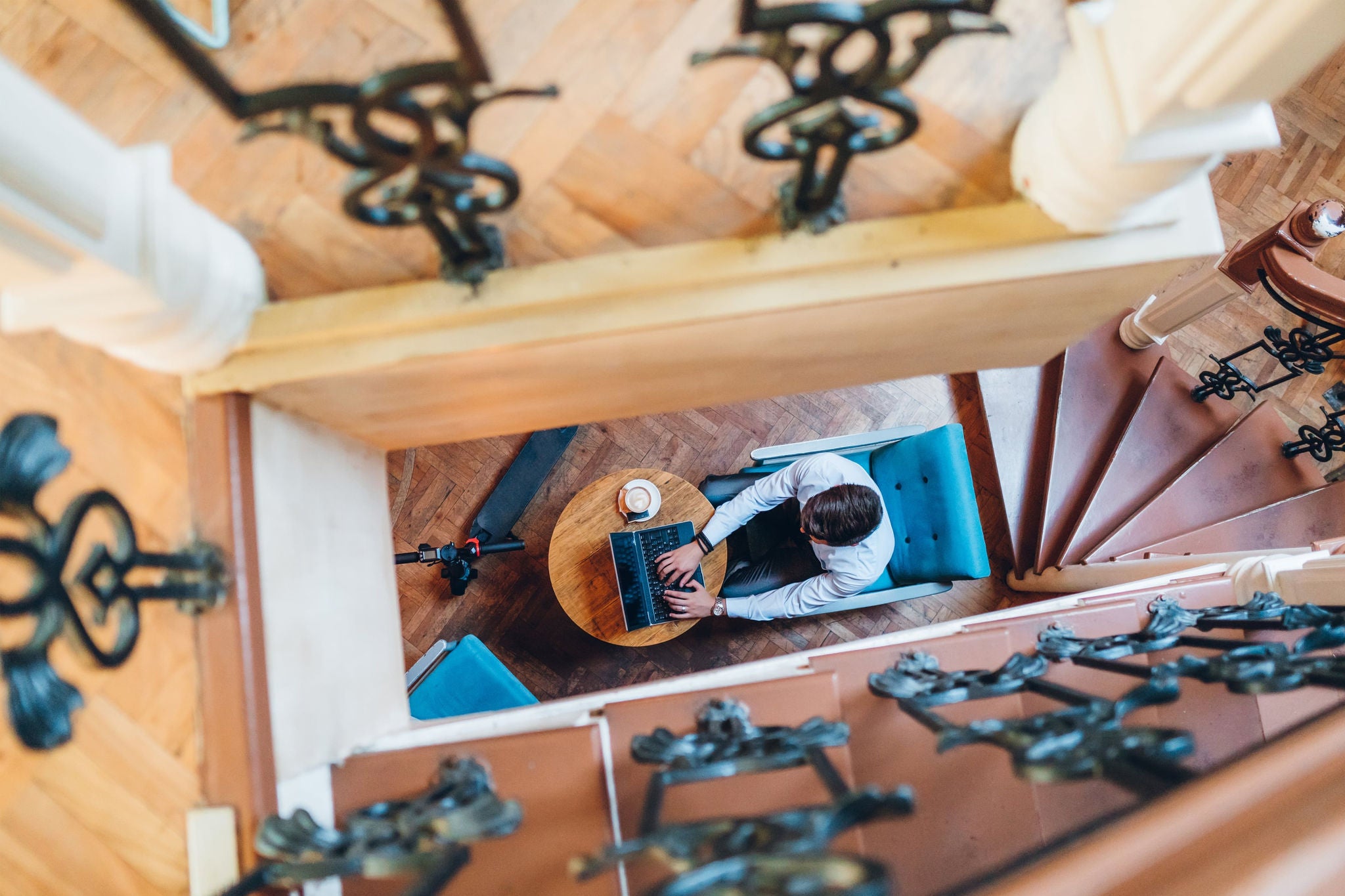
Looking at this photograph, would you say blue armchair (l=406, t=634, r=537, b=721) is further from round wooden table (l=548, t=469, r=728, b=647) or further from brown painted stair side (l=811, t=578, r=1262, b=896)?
brown painted stair side (l=811, t=578, r=1262, b=896)

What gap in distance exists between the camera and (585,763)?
1.28 m

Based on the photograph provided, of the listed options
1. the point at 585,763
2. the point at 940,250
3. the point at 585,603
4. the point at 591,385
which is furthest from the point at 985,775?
the point at 585,603

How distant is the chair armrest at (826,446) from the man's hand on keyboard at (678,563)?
0.52 meters

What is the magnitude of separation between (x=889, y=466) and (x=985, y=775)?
5.30ft

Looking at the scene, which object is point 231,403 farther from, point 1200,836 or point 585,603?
point 585,603

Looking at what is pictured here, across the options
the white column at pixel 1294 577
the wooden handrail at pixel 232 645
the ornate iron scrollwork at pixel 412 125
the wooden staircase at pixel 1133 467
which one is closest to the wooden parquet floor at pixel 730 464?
the wooden staircase at pixel 1133 467

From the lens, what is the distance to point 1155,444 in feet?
10.9

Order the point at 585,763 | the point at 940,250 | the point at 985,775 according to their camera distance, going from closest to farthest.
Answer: the point at 940,250
the point at 585,763
the point at 985,775

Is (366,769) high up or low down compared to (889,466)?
down

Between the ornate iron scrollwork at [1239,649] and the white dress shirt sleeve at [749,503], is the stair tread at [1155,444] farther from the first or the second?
the ornate iron scrollwork at [1239,649]

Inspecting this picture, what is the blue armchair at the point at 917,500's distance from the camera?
2.56 metres

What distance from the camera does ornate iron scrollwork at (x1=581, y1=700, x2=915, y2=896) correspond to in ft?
2.13

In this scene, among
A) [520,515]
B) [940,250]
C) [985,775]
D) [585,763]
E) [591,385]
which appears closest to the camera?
[940,250]

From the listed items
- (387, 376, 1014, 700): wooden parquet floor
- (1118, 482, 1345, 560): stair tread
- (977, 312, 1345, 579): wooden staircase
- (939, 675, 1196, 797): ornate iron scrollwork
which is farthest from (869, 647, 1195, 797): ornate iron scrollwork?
(1118, 482, 1345, 560): stair tread
